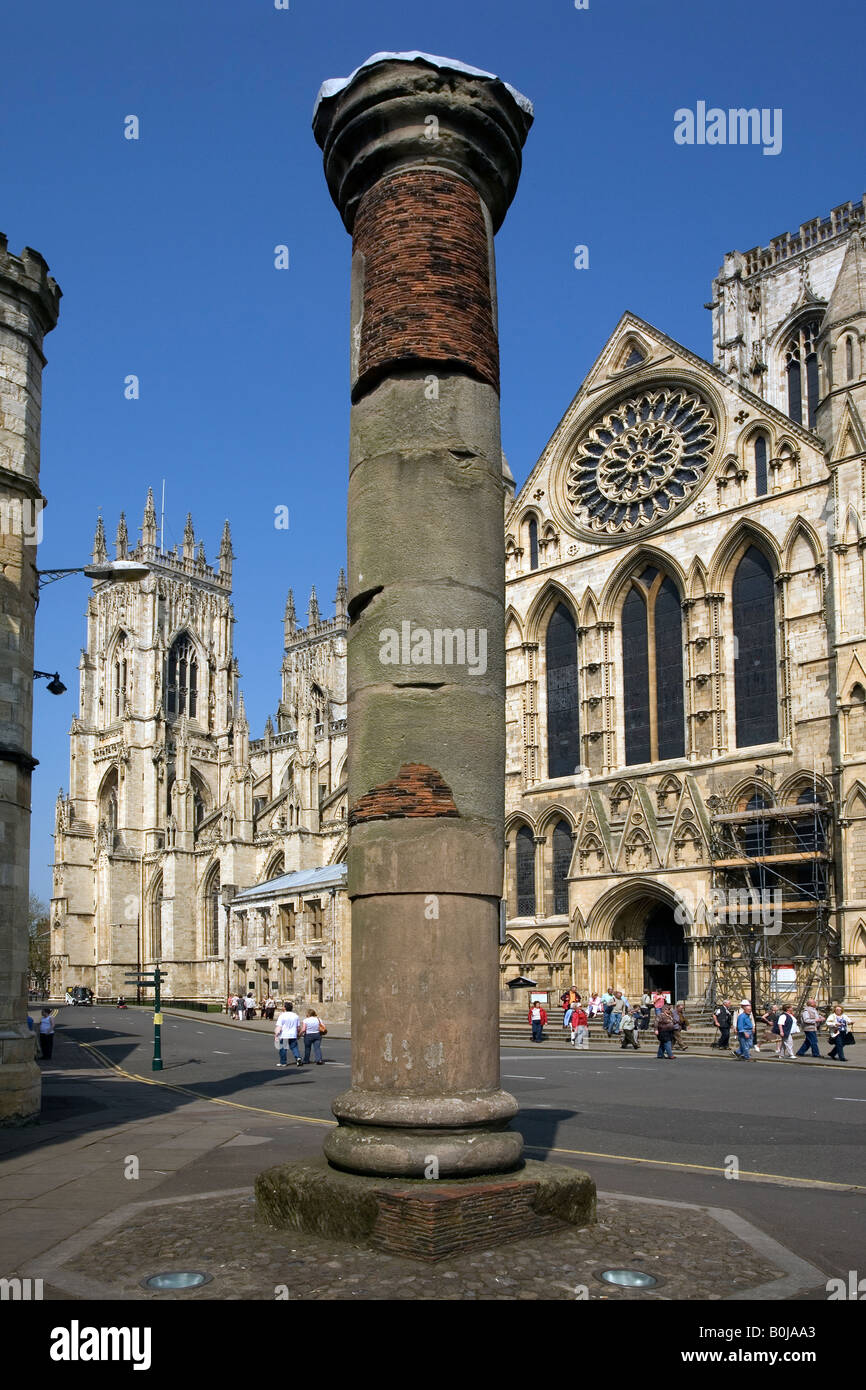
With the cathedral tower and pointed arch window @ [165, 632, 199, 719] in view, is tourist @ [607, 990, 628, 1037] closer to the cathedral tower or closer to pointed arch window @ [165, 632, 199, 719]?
the cathedral tower

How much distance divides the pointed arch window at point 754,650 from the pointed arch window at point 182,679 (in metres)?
65.4

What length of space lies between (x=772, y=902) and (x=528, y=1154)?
25693 millimetres

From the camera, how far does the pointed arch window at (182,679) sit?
322ft

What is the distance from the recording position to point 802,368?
57.2m

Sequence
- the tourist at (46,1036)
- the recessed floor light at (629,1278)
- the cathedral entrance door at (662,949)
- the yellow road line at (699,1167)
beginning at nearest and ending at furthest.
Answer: the recessed floor light at (629,1278), the yellow road line at (699,1167), the tourist at (46,1036), the cathedral entrance door at (662,949)

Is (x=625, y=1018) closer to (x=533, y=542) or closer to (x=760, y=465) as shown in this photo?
(x=760, y=465)

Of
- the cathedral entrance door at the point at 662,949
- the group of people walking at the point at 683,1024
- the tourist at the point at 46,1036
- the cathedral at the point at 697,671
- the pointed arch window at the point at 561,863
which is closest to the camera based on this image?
the group of people walking at the point at 683,1024

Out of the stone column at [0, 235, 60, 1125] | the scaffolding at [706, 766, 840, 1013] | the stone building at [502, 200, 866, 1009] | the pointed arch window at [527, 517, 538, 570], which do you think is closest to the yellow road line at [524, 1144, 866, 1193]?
the stone column at [0, 235, 60, 1125]

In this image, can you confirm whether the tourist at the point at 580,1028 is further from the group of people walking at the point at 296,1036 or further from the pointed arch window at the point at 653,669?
the pointed arch window at the point at 653,669

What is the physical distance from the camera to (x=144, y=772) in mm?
93375

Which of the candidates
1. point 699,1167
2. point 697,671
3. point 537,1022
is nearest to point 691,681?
point 697,671

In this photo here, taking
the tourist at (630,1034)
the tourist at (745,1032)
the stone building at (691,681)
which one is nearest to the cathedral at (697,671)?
the stone building at (691,681)

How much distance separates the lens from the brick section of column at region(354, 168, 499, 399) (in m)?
9.05

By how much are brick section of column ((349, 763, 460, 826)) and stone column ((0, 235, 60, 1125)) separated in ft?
29.2
